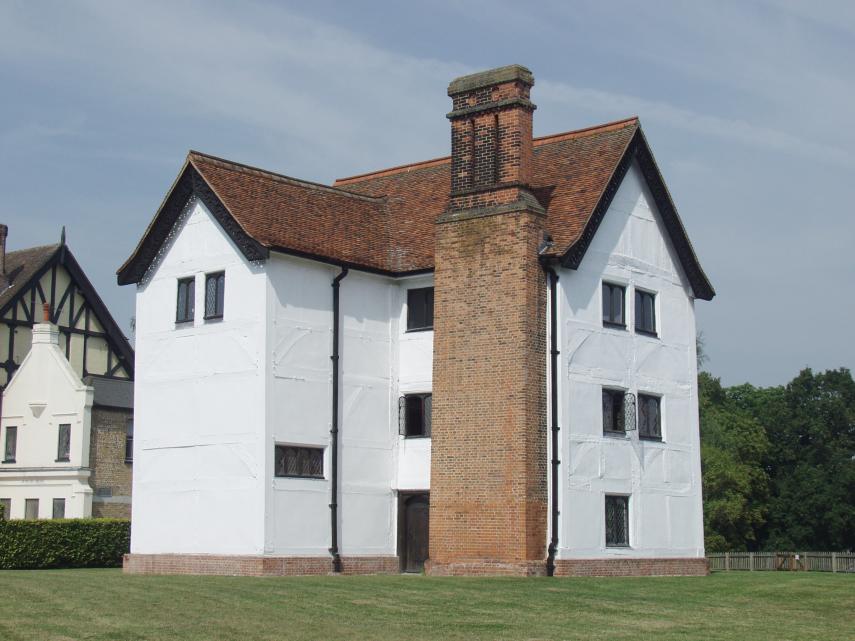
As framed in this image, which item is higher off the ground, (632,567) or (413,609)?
(632,567)

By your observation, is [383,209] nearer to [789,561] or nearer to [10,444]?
[789,561]

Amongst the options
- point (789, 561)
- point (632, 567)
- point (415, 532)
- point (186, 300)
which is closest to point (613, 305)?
point (632, 567)

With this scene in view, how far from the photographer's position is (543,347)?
98.7 ft

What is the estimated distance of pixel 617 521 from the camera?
31453 millimetres

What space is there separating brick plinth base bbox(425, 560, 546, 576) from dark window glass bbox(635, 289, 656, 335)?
7.24m

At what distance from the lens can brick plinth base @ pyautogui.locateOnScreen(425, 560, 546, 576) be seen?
2881cm

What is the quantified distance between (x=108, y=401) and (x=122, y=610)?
106 feet

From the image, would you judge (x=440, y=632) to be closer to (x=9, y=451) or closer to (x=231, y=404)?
(x=231, y=404)

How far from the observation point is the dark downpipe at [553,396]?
29391 mm

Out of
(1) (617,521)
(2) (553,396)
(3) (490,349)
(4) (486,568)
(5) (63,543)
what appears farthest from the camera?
(5) (63,543)

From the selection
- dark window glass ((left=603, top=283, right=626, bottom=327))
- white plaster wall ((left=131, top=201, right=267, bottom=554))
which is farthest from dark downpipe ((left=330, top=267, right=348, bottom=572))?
dark window glass ((left=603, top=283, right=626, bottom=327))

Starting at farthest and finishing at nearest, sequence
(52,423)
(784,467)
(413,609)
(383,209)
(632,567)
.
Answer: (784,467) → (52,423) → (383,209) → (632,567) → (413,609)

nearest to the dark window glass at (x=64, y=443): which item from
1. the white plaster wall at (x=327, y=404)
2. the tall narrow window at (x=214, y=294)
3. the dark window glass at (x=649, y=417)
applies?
the tall narrow window at (x=214, y=294)

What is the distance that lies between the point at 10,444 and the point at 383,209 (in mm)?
23359
